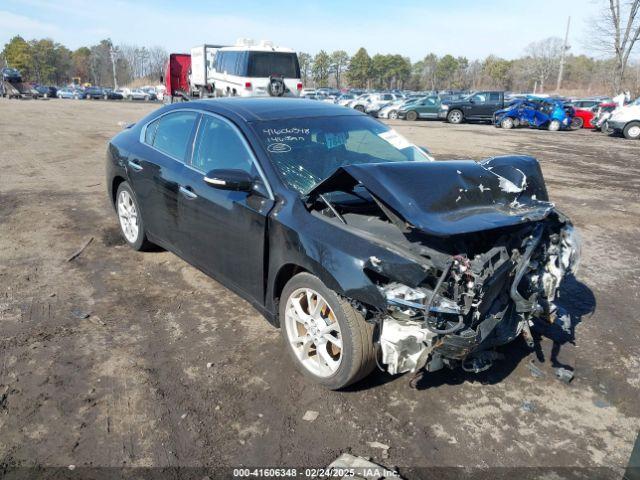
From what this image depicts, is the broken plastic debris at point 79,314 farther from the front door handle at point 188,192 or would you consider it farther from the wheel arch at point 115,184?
the wheel arch at point 115,184

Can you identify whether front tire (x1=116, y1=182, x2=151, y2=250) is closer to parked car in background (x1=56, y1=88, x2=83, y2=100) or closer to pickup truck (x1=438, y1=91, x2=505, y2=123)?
pickup truck (x1=438, y1=91, x2=505, y2=123)

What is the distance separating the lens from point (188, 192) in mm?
3936

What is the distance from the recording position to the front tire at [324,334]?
2.78 meters

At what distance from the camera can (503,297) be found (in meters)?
2.88

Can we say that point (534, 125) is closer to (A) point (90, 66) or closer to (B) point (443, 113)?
(B) point (443, 113)

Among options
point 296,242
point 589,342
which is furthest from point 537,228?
point 296,242

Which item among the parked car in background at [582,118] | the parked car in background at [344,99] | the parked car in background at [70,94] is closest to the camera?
the parked car in background at [582,118]

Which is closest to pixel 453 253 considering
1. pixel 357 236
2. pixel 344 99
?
pixel 357 236

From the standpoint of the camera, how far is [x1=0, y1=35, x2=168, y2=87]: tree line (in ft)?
309

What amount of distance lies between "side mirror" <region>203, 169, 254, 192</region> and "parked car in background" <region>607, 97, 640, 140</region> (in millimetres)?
20895

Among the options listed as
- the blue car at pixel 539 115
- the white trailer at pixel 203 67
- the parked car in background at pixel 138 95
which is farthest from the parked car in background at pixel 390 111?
the parked car in background at pixel 138 95

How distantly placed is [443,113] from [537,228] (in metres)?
25.9

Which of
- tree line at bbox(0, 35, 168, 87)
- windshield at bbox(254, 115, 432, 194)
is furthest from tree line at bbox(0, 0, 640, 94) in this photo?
windshield at bbox(254, 115, 432, 194)

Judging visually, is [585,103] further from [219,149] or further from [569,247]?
[219,149]
